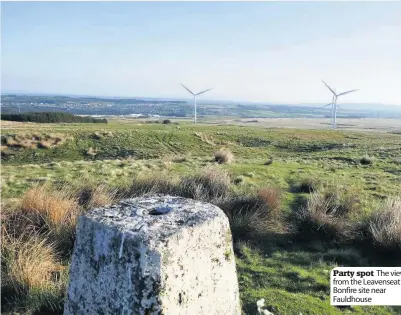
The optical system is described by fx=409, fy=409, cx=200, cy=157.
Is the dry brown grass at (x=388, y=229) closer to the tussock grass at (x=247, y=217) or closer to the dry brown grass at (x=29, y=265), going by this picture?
the tussock grass at (x=247, y=217)

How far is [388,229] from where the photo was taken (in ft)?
28.3

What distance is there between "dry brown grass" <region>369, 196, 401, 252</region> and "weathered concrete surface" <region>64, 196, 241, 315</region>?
20.4 feet

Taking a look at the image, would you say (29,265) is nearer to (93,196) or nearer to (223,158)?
(93,196)

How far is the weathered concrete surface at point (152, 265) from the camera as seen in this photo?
116 inches

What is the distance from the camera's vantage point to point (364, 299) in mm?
6641

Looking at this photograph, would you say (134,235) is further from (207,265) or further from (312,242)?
(312,242)

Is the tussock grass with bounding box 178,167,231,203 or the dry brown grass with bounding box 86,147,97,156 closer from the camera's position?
the tussock grass with bounding box 178,167,231,203

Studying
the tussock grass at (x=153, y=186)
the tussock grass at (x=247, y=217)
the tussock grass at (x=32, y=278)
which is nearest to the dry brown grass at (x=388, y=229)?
the tussock grass at (x=247, y=217)

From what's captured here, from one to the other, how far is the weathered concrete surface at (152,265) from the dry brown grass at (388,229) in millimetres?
6215

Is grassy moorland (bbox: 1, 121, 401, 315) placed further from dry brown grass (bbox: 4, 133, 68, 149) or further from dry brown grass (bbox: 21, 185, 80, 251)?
dry brown grass (bbox: 4, 133, 68, 149)

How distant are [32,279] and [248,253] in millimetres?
4335

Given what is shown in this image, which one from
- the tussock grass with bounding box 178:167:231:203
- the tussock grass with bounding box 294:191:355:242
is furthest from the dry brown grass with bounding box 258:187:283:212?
the tussock grass with bounding box 178:167:231:203

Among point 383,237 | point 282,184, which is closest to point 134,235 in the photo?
point 383,237

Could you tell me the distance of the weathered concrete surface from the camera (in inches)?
116
